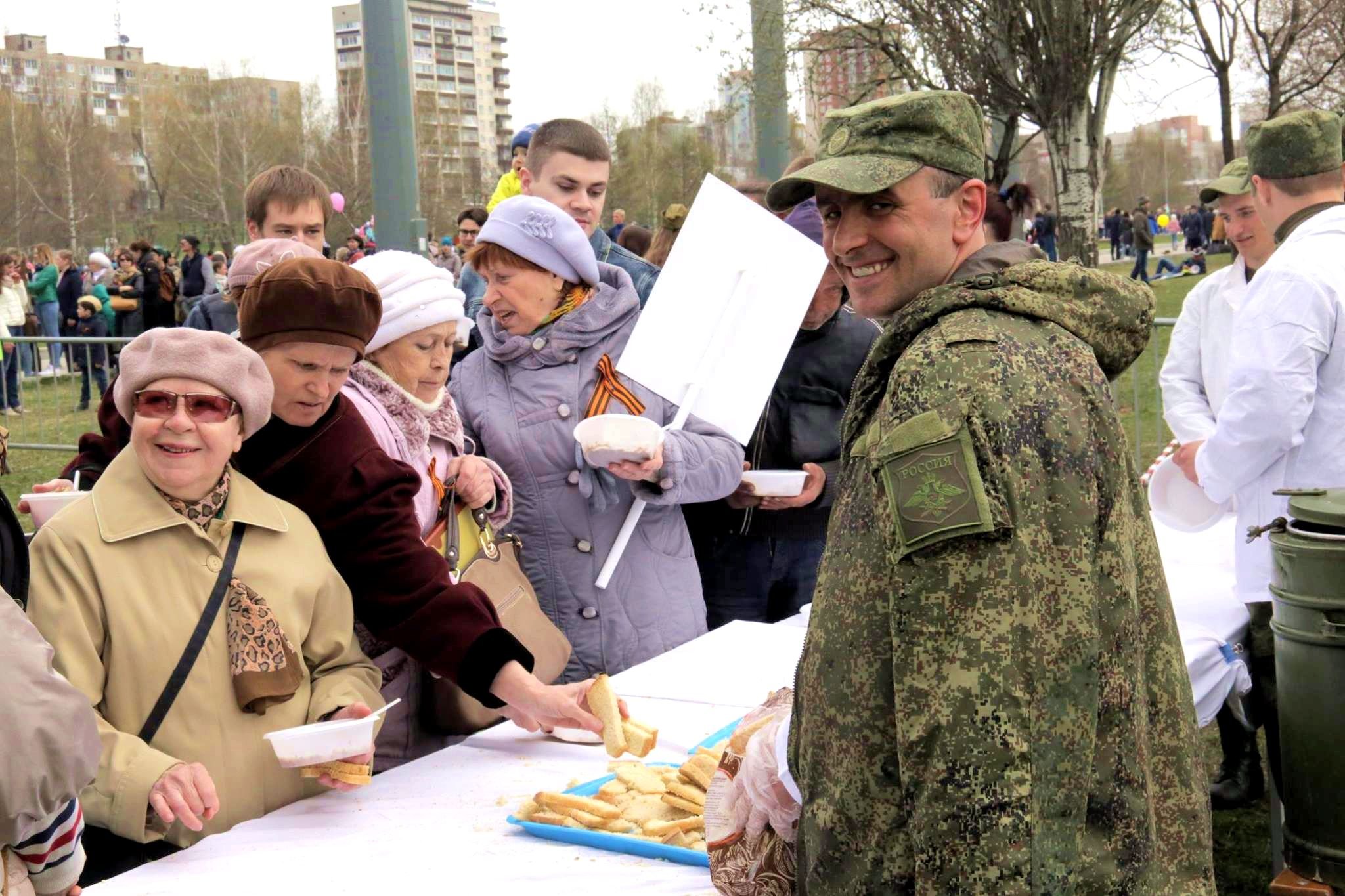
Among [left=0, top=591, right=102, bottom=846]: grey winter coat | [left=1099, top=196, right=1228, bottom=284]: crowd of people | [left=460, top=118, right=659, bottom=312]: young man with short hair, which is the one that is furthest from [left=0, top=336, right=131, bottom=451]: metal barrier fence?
[left=1099, top=196, right=1228, bottom=284]: crowd of people

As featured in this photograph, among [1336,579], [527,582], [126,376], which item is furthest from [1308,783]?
[126,376]

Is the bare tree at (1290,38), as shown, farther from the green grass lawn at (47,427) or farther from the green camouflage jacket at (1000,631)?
the green camouflage jacket at (1000,631)

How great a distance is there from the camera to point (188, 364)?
229cm

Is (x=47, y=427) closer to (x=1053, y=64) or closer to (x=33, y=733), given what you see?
(x=1053, y=64)

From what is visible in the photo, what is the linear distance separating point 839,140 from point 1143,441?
8.33 meters

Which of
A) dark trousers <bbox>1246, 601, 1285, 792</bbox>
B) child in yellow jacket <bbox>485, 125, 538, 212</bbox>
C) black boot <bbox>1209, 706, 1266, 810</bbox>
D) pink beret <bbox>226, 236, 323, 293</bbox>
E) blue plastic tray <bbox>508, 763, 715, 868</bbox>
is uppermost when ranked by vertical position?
child in yellow jacket <bbox>485, 125, 538, 212</bbox>

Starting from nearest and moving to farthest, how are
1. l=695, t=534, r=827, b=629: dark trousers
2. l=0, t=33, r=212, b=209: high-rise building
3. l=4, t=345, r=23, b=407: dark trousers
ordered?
l=695, t=534, r=827, b=629: dark trousers
l=4, t=345, r=23, b=407: dark trousers
l=0, t=33, r=212, b=209: high-rise building

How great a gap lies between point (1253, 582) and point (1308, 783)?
0.68 m

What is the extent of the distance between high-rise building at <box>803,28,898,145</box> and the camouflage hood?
40.5 ft

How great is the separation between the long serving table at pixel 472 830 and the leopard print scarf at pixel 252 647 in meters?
0.24

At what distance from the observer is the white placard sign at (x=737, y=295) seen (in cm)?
347

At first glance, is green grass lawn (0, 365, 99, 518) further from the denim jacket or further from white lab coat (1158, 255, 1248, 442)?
white lab coat (1158, 255, 1248, 442)

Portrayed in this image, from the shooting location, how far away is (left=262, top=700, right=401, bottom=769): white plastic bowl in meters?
2.09

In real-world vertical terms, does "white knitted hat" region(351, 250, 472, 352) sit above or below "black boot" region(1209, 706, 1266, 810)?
above
